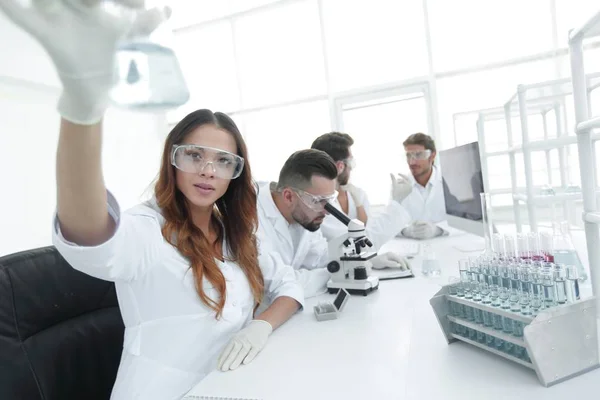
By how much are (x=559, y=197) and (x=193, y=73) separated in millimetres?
5638

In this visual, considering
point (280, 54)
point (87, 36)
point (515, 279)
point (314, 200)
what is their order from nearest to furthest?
1. point (87, 36)
2. point (515, 279)
3. point (314, 200)
4. point (280, 54)

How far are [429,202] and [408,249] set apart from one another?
91cm

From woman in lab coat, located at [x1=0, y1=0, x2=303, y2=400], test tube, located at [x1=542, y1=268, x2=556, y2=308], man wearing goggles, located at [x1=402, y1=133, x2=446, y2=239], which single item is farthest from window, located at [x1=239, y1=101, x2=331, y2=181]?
test tube, located at [x1=542, y1=268, x2=556, y2=308]

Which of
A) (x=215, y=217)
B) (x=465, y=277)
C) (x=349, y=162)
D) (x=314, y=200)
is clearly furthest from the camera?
(x=349, y=162)

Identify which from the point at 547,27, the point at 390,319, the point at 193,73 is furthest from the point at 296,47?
the point at 390,319

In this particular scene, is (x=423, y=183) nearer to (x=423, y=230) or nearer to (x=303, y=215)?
(x=423, y=230)

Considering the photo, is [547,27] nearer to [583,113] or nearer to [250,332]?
[583,113]

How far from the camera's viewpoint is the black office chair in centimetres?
94

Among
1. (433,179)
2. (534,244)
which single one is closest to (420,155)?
(433,179)

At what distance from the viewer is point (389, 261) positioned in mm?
1997

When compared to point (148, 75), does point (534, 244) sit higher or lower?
lower

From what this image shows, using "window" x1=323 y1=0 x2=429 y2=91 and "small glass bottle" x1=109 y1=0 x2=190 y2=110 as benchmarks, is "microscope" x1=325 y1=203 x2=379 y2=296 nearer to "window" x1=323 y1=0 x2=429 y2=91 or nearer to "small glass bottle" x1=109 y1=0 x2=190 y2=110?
"small glass bottle" x1=109 y1=0 x2=190 y2=110

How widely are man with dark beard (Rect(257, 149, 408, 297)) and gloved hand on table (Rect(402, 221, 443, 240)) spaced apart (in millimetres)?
→ 1022

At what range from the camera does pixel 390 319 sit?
50.3 inches
